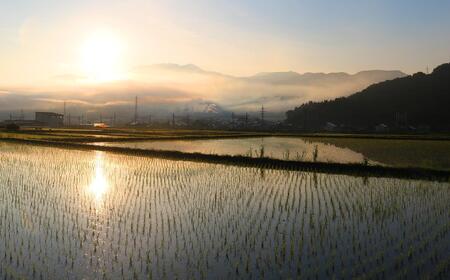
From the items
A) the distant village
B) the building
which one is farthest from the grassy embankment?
the building

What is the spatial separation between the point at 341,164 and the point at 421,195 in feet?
16.8

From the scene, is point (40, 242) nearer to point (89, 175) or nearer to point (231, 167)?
point (89, 175)

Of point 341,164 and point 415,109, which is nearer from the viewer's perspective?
point 341,164

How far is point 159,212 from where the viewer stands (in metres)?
8.03

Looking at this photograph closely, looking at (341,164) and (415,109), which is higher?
(415,109)

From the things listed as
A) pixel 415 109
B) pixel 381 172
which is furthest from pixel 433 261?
pixel 415 109

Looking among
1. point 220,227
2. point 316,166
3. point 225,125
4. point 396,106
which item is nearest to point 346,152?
point 316,166

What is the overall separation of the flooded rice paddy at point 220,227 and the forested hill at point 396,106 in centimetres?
6145

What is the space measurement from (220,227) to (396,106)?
261 ft

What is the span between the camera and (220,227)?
6977 millimetres

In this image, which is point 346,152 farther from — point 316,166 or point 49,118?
point 49,118

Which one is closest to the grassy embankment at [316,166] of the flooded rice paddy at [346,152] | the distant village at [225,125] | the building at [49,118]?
the flooded rice paddy at [346,152]

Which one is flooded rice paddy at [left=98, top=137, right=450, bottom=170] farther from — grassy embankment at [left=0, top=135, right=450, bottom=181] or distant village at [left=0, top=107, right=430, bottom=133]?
distant village at [left=0, top=107, right=430, bottom=133]

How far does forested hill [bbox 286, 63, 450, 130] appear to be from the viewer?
Result: 7056cm
